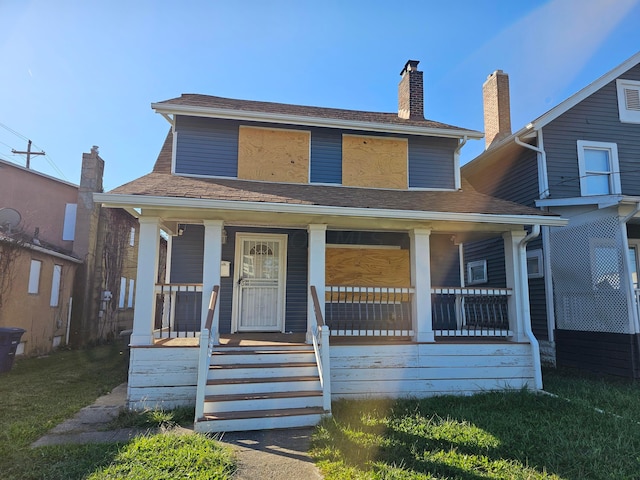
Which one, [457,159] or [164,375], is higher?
[457,159]

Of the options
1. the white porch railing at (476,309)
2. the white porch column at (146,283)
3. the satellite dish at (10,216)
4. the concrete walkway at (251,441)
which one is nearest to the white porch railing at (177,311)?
the white porch column at (146,283)

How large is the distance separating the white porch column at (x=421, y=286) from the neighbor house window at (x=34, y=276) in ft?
30.4

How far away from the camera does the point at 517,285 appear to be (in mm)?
6566

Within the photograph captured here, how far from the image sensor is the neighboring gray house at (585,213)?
284 inches

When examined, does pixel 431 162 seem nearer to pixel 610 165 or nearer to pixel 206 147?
pixel 610 165

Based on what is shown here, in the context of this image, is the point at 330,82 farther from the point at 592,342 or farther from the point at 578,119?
the point at 592,342

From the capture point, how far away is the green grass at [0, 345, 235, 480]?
3.38 metres

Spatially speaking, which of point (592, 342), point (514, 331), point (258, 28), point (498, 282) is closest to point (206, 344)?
point (514, 331)

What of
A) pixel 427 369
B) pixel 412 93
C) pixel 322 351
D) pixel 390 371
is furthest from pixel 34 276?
pixel 412 93

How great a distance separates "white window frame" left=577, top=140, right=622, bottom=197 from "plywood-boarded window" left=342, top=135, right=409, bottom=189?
4238mm

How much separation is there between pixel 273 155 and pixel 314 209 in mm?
2602

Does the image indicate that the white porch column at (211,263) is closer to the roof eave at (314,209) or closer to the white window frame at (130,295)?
the roof eave at (314,209)

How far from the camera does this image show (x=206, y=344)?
4812 millimetres

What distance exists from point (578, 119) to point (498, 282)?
4287mm
